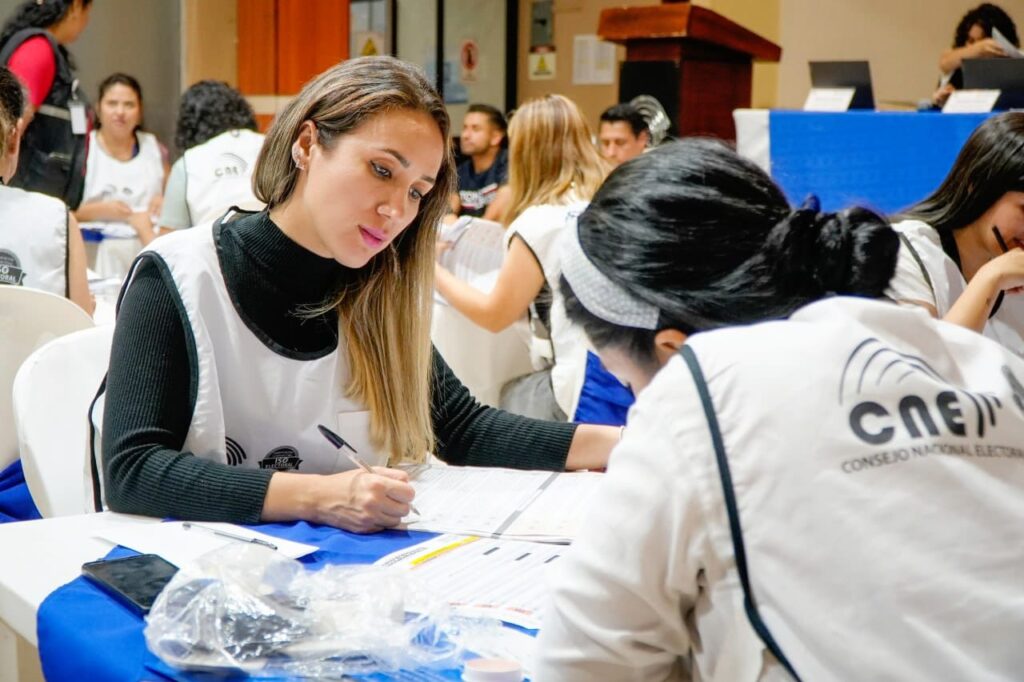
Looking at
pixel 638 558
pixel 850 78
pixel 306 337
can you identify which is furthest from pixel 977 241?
pixel 850 78

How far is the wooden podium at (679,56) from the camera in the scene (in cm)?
480

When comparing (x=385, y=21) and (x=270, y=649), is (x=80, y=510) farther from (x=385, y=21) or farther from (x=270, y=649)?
(x=385, y=21)

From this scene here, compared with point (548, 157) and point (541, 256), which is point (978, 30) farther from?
point (541, 256)

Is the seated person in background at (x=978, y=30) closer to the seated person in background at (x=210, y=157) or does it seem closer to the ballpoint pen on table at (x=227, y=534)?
the seated person in background at (x=210, y=157)

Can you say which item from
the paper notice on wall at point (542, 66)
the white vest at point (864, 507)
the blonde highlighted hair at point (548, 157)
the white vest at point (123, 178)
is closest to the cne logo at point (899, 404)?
the white vest at point (864, 507)

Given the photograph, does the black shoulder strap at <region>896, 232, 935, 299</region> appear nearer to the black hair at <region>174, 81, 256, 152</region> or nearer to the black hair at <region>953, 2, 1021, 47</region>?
the black hair at <region>174, 81, 256, 152</region>

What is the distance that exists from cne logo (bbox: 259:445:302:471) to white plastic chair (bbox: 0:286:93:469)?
0.78 meters

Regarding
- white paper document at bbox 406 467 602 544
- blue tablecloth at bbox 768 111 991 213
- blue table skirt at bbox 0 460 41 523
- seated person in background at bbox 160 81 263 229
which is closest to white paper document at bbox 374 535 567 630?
white paper document at bbox 406 467 602 544

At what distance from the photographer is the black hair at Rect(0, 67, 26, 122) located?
2.68m

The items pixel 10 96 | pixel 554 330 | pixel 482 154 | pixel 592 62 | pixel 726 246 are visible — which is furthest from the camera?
pixel 592 62

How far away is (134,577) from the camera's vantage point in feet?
4.15

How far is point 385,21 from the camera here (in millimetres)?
8102

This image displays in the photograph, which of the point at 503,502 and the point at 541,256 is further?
the point at 541,256

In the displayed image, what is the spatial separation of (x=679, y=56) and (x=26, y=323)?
328 cm
